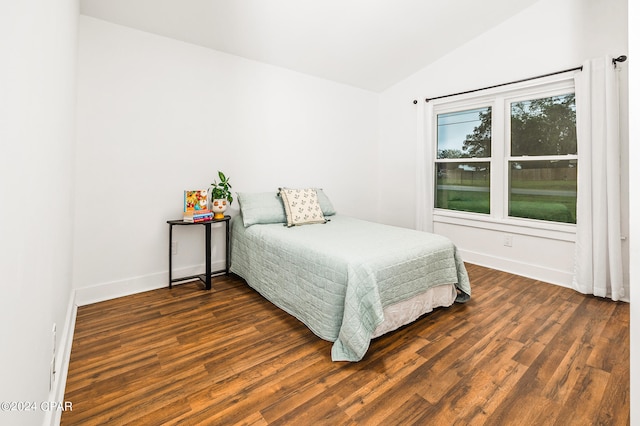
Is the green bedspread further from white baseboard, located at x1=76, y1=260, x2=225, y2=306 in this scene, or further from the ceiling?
the ceiling

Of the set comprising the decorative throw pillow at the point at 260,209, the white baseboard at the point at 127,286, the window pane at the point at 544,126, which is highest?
the window pane at the point at 544,126

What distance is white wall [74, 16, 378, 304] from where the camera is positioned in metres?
2.63

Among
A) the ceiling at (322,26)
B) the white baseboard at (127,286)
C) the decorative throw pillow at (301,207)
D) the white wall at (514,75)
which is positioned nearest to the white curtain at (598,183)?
the white wall at (514,75)

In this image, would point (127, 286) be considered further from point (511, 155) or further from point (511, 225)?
point (511, 155)

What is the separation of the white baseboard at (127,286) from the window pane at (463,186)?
10.5ft

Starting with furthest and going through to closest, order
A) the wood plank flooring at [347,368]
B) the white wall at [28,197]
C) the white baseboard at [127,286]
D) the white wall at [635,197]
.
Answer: the white baseboard at [127,286], the wood plank flooring at [347,368], the white wall at [635,197], the white wall at [28,197]

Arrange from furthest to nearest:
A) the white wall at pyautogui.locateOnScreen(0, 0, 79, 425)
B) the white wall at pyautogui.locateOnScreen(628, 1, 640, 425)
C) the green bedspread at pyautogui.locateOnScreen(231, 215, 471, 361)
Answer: the green bedspread at pyautogui.locateOnScreen(231, 215, 471, 361) < the white wall at pyautogui.locateOnScreen(628, 1, 640, 425) < the white wall at pyautogui.locateOnScreen(0, 0, 79, 425)

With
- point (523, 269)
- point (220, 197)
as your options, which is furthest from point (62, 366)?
point (523, 269)

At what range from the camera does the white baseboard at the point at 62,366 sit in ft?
4.23

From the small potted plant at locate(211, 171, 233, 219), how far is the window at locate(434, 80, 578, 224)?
9.19 ft

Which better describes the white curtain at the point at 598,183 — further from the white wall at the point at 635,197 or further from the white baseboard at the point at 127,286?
the white baseboard at the point at 127,286

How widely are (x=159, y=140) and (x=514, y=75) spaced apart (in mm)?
3722

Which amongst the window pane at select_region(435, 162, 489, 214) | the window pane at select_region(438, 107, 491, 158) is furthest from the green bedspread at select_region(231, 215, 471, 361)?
the window pane at select_region(438, 107, 491, 158)

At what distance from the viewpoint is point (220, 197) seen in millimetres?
3141
